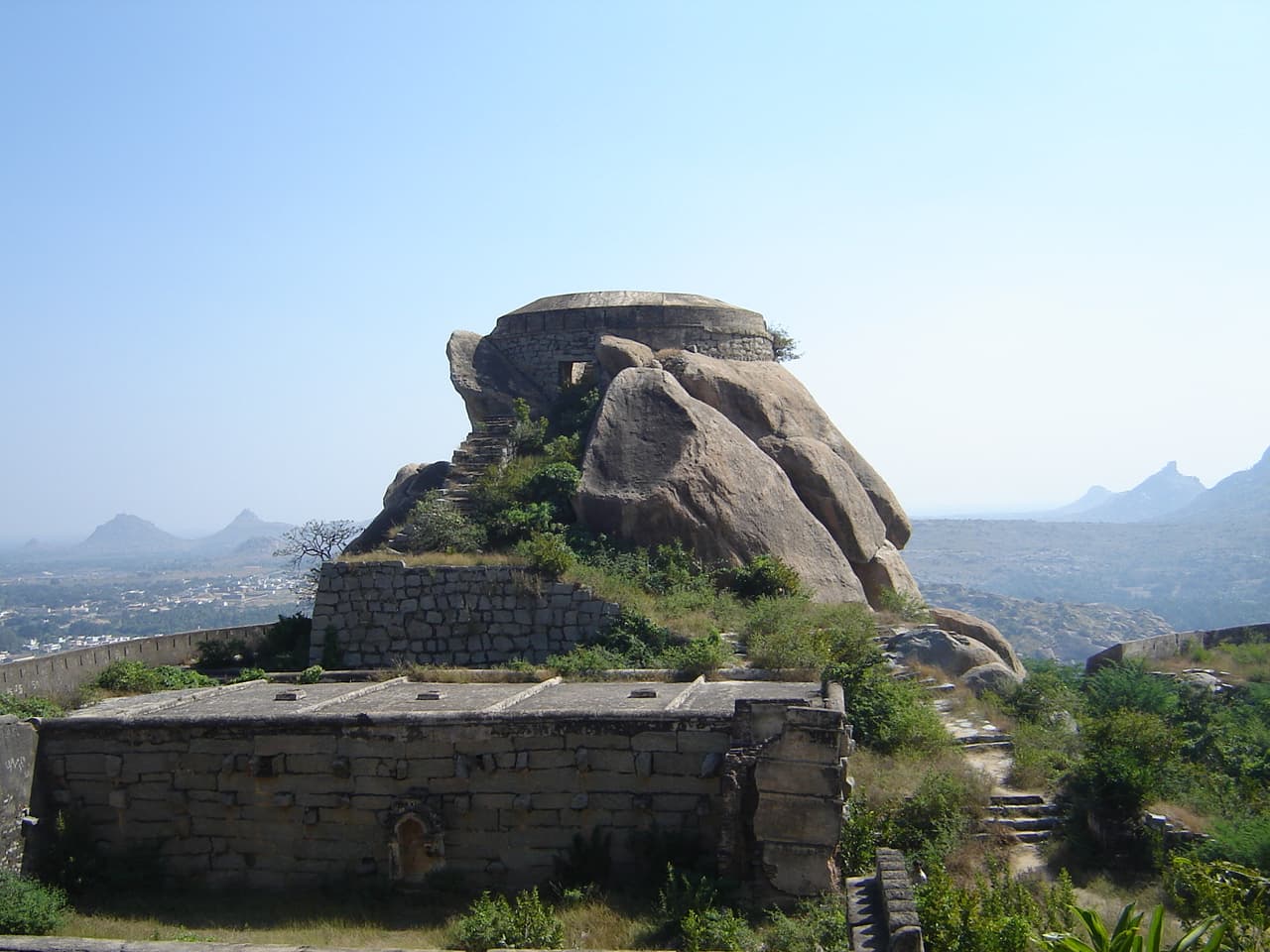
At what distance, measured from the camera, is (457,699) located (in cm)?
1371

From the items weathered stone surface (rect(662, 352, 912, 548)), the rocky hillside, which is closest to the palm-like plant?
weathered stone surface (rect(662, 352, 912, 548))

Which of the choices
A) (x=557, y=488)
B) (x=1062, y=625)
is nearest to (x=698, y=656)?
(x=557, y=488)

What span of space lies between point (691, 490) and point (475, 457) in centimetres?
440

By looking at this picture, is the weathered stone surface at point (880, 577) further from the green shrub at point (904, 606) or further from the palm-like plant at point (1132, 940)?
the palm-like plant at point (1132, 940)

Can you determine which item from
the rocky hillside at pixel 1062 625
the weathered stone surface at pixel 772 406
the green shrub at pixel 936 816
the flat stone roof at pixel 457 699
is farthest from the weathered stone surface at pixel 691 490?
the rocky hillside at pixel 1062 625

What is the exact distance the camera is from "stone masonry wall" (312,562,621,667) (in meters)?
17.1

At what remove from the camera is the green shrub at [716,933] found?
31.8 feet

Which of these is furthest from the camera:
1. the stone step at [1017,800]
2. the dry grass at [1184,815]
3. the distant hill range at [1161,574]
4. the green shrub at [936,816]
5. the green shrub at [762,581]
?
the distant hill range at [1161,574]

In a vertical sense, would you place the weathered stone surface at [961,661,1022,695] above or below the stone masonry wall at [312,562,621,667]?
below

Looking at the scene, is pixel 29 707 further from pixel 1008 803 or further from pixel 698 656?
pixel 1008 803

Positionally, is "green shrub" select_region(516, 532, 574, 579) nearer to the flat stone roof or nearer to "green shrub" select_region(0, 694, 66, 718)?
the flat stone roof

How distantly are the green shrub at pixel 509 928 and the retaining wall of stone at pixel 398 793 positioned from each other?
1.43 metres

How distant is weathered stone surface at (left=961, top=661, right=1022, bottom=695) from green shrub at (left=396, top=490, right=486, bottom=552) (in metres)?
7.46

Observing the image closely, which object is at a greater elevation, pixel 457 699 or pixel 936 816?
pixel 457 699
